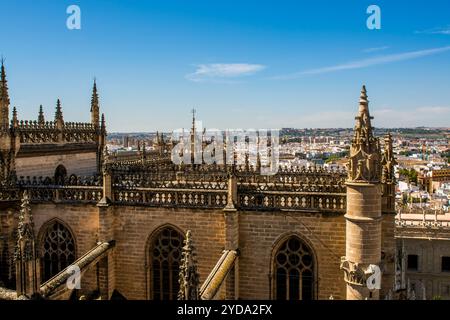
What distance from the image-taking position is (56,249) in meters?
19.0

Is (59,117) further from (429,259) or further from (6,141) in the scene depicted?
(429,259)

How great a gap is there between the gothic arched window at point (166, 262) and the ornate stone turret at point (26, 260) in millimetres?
4837

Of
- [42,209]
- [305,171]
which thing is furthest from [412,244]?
[42,209]

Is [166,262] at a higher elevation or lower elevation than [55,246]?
lower

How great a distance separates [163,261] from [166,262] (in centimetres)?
12

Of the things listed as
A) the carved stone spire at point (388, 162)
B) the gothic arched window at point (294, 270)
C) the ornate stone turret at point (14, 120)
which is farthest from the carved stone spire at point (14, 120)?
the carved stone spire at point (388, 162)

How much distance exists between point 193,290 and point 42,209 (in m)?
9.60

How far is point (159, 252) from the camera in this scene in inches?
701

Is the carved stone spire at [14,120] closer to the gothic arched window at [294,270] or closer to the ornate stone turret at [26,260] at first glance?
the ornate stone turret at [26,260]

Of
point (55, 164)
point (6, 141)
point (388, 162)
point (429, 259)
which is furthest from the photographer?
point (429, 259)

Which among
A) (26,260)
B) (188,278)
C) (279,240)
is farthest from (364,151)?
(26,260)

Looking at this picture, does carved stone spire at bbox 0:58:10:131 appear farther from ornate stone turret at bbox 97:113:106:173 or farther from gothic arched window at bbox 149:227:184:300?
gothic arched window at bbox 149:227:184:300

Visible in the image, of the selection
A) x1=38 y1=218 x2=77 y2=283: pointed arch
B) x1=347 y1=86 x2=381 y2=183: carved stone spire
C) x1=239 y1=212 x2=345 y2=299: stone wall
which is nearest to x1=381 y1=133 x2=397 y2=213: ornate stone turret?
x1=239 y1=212 x2=345 y2=299: stone wall
